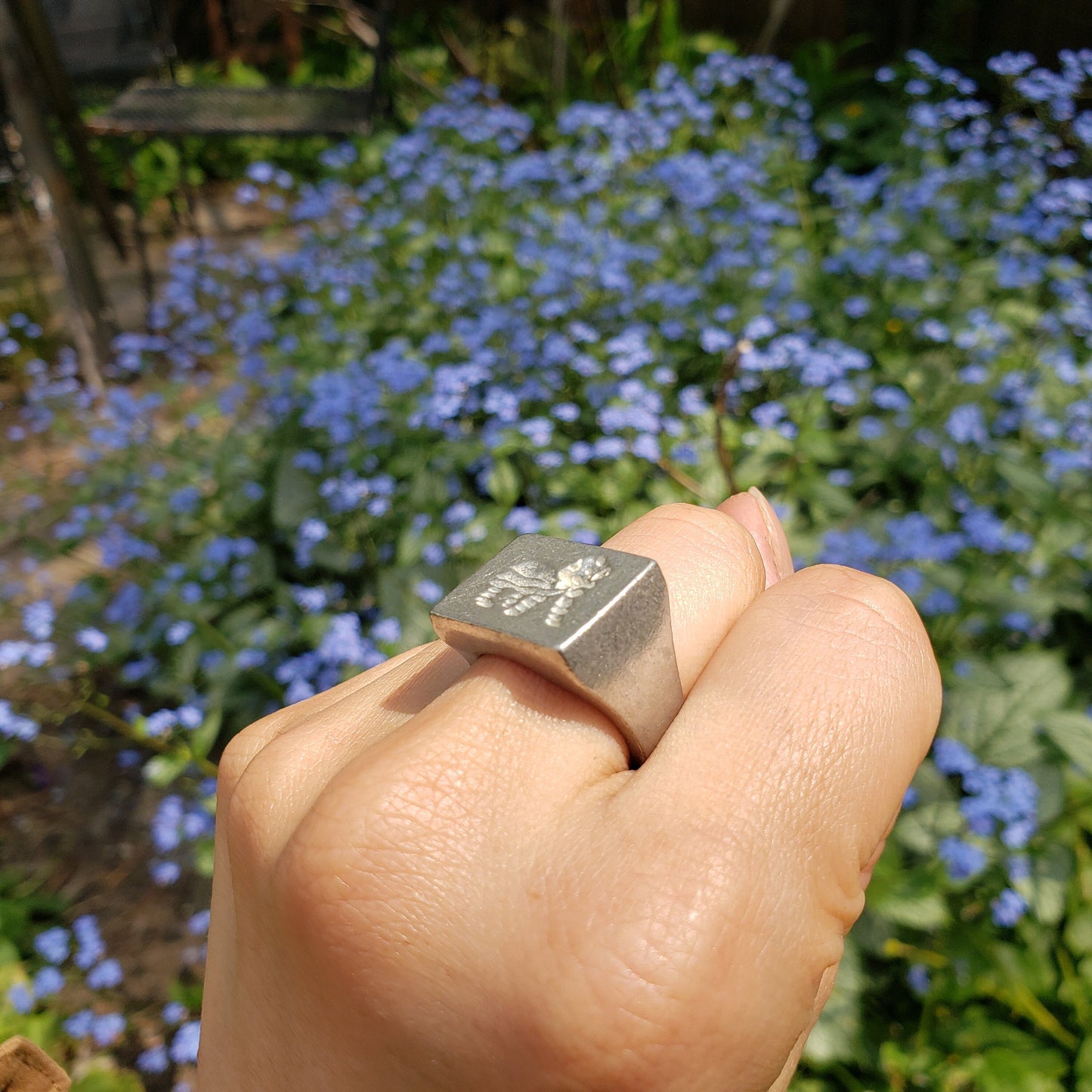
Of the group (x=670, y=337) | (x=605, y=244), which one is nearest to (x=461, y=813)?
(x=670, y=337)

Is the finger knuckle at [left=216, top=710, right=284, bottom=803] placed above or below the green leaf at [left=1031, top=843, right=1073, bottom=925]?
above

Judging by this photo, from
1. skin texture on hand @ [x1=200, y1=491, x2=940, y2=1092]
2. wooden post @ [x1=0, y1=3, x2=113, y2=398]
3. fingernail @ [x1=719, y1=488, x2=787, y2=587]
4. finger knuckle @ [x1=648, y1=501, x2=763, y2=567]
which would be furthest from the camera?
wooden post @ [x1=0, y1=3, x2=113, y2=398]

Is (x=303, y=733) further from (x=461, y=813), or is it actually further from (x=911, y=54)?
(x=911, y=54)

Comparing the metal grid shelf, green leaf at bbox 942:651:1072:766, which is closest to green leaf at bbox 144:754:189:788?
green leaf at bbox 942:651:1072:766

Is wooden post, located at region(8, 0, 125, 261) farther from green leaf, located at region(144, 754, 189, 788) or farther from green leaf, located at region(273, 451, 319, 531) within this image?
green leaf, located at region(144, 754, 189, 788)

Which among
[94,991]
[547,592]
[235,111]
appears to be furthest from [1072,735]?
[235,111]

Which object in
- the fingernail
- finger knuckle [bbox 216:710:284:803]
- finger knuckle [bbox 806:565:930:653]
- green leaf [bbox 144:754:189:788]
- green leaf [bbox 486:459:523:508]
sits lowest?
green leaf [bbox 144:754:189:788]
